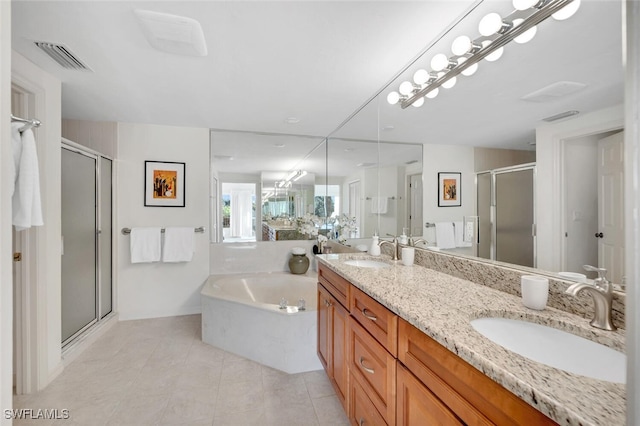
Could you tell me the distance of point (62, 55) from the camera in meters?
1.71

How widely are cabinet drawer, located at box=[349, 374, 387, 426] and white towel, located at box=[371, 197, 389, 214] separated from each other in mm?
1280

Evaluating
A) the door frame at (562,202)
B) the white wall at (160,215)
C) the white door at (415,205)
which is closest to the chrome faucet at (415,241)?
the white door at (415,205)

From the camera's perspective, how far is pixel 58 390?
1875 mm

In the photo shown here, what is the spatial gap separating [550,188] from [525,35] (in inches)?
25.1

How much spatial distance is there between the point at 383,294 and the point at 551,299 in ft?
1.92

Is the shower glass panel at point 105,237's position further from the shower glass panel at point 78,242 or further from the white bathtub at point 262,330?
the white bathtub at point 262,330

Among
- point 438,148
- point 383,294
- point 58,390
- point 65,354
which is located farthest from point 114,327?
point 438,148

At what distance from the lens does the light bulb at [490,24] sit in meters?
1.18

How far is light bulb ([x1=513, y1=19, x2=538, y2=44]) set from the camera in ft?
3.56

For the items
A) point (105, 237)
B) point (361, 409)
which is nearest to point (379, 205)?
point (361, 409)

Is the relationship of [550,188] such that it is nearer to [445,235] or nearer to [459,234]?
[459,234]

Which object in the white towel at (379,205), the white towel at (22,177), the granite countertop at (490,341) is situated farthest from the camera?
the white towel at (379,205)

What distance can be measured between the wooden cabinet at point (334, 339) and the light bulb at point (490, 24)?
1513 mm
